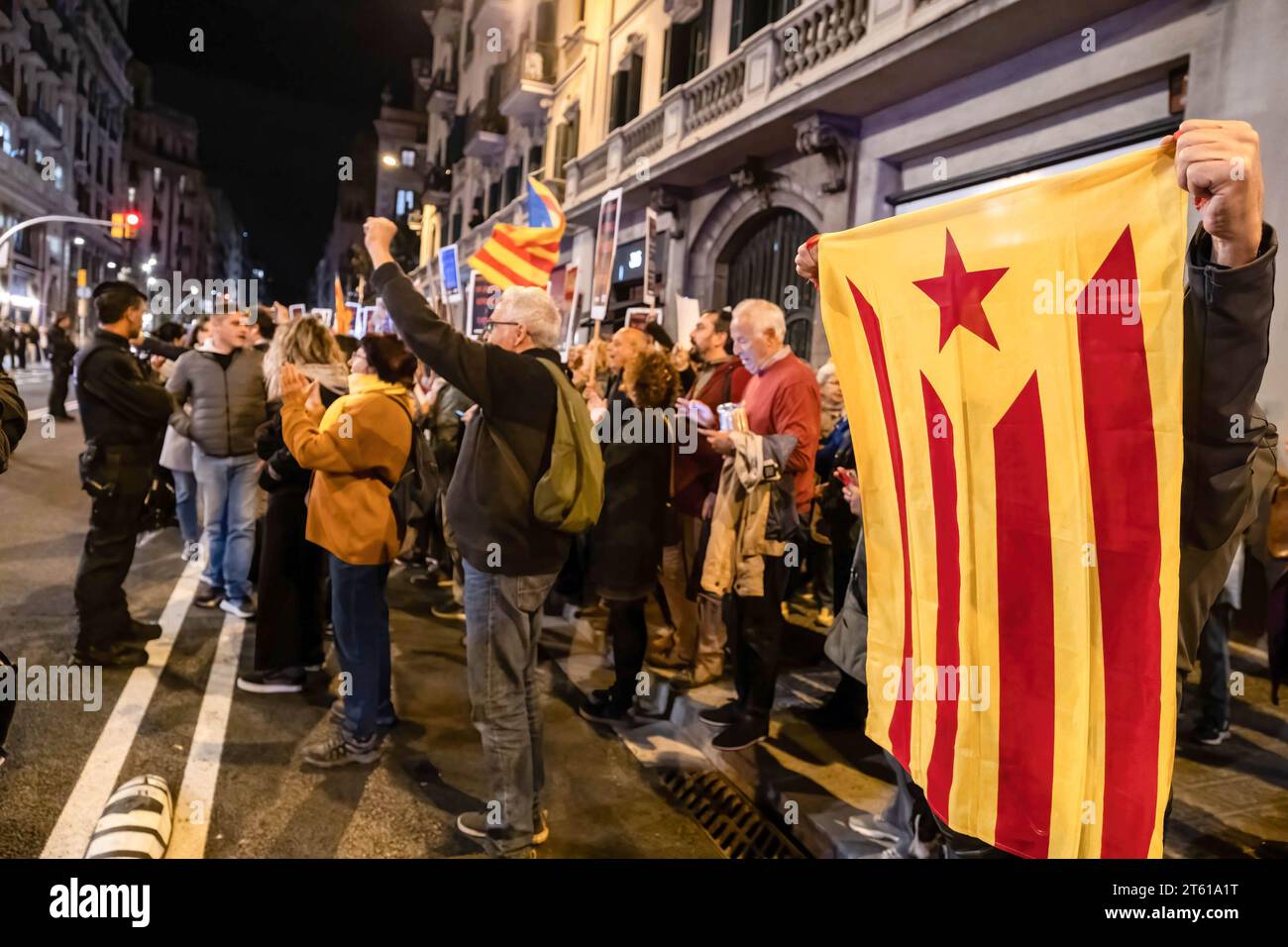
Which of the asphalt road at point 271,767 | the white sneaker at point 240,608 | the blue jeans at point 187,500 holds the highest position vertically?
the blue jeans at point 187,500

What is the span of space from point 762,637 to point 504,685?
56.0 inches

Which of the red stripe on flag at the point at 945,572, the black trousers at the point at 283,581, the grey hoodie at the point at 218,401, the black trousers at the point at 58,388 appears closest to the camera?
the red stripe on flag at the point at 945,572

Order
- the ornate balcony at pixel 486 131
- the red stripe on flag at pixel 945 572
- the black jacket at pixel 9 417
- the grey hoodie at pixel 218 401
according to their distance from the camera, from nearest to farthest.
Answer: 1. the red stripe on flag at pixel 945 572
2. the black jacket at pixel 9 417
3. the grey hoodie at pixel 218 401
4. the ornate balcony at pixel 486 131

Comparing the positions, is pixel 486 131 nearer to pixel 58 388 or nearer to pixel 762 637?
pixel 58 388

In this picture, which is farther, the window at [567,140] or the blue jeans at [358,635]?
the window at [567,140]

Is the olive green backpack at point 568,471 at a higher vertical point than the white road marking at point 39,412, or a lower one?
higher

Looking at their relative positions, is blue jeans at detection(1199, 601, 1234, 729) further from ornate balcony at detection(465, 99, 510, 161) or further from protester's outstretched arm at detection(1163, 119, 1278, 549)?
ornate balcony at detection(465, 99, 510, 161)

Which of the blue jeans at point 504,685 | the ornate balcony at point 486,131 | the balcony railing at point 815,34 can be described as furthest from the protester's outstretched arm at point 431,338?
the ornate balcony at point 486,131

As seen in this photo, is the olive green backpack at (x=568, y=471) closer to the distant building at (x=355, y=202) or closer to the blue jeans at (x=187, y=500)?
the blue jeans at (x=187, y=500)

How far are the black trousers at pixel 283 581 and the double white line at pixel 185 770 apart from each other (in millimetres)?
322

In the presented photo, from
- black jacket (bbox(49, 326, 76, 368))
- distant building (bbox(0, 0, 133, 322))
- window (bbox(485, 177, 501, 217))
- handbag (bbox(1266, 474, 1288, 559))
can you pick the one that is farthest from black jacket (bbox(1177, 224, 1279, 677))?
distant building (bbox(0, 0, 133, 322))

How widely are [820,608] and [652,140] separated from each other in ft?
33.7

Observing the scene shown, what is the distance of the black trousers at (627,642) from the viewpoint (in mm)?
4574
